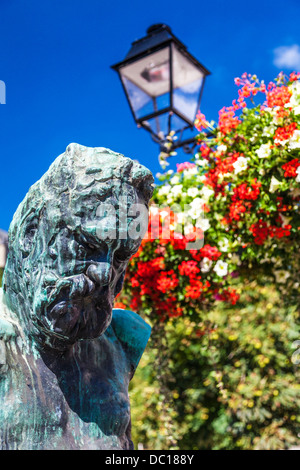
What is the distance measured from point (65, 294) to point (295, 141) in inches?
83.7

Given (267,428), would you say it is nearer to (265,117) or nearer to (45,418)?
(265,117)

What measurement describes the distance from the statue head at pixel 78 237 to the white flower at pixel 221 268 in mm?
2205

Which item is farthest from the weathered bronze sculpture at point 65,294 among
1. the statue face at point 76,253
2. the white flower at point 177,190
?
the white flower at point 177,190

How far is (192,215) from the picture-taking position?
361 centimetres

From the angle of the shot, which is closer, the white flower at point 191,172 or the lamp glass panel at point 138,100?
the white flower at point 191,172

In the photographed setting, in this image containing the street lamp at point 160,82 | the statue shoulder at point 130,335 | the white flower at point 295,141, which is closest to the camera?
the statue shoulder at point 130,335

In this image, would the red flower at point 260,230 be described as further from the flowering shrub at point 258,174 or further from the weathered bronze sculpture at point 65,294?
the weathered bronze sculpture at point 65,294

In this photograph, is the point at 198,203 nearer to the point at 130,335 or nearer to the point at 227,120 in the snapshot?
the point at 227,120

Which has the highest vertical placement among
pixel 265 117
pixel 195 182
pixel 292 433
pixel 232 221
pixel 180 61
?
pixel 180 61

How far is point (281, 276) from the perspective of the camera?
3828 millimetres

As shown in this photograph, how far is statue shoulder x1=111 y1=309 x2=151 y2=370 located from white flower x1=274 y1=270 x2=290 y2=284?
214cm

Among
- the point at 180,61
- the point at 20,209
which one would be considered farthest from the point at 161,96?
the point at 20,209

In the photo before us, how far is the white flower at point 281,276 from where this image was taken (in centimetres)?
382

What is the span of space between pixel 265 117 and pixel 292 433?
4471mm
